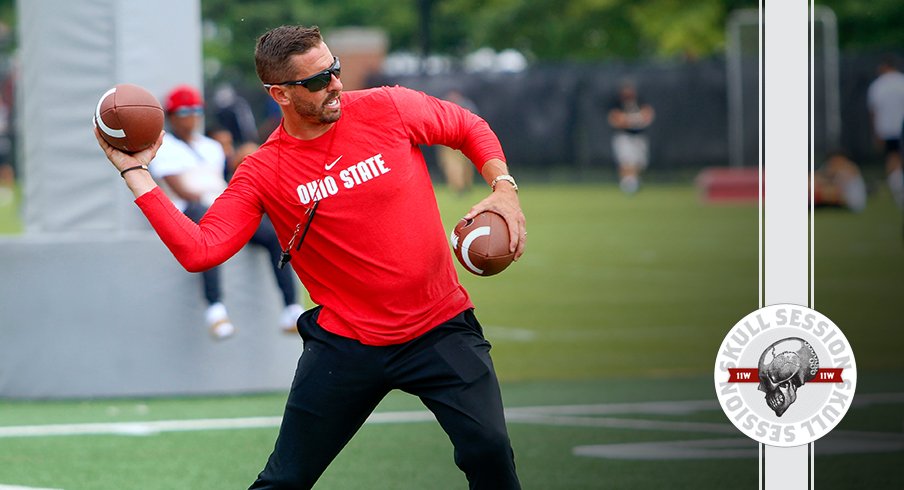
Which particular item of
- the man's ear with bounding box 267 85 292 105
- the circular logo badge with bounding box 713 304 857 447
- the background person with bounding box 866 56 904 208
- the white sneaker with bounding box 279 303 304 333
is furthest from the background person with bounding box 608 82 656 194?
the man's ear with bounding box 267 85 292 105

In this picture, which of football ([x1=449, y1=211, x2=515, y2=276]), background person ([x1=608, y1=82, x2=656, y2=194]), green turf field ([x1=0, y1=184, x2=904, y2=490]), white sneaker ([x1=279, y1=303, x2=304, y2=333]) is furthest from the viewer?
background person ([x1=608, y1=82, x2=656, y2=194])

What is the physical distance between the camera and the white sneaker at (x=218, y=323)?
10328 millimetres

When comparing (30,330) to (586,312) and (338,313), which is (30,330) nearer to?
(338,313)

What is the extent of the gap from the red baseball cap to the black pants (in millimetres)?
5267

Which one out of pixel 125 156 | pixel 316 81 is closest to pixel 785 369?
pixel 316 81

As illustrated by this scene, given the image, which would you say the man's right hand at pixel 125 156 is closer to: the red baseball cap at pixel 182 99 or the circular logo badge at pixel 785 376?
the circular logo badge at pixel 785 376

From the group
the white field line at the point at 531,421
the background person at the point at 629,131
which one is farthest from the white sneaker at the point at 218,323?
the background person at the point at 629,131

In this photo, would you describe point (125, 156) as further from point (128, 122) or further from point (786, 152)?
point (786, 152)

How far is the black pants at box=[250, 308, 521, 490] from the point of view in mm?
5520

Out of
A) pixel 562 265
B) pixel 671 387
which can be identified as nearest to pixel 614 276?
pixel 562 265

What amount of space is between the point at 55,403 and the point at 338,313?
532 cm

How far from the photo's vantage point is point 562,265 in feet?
65.1

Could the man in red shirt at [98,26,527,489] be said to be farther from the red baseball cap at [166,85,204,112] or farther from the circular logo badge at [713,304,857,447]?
the red baseball cap at [166,85,204,112]

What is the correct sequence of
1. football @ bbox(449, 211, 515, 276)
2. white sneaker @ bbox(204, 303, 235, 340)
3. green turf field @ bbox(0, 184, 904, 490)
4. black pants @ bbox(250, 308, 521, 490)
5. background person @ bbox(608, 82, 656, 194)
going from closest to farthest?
football @ bbox(449, 211, 515, 276), black pants @ bbox(250, 308, 521, 490), green turf field @ bbox(0, 184, 904, 490), white sneaker @ bbox(204, 303, 235, 340), background person @ bbox(608, 82, 656, 194)
